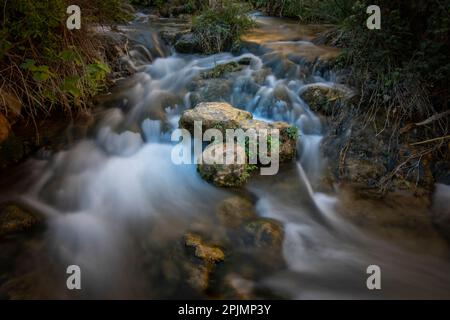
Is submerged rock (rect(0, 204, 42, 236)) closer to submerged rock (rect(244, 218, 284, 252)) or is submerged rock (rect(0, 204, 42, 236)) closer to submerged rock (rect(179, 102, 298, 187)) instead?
submerged rock (rect(179, 102, 298, 187))

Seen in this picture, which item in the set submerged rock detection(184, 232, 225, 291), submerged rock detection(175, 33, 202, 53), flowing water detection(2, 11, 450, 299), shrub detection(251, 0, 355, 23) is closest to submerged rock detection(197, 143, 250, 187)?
flowing water detection(2, 11, 450, 299)

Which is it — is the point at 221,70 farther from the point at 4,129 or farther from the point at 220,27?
the point at 4,129

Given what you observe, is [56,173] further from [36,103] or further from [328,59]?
[328,59]

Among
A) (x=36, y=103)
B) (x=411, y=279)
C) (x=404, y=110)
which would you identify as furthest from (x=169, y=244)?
(x=404, y=110)

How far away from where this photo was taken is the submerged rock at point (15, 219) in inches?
124

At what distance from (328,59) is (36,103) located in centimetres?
416

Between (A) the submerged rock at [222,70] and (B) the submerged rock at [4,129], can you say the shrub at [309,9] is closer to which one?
(A) the submerged rock at [222,70]

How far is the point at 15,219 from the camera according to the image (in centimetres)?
322

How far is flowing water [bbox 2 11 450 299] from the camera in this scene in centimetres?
279

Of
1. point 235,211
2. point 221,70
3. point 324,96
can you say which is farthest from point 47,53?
point 324,96

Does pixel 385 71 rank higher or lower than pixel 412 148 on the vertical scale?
higher

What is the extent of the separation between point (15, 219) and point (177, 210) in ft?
5.01

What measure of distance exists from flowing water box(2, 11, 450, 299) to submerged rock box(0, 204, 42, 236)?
169 millimetres
